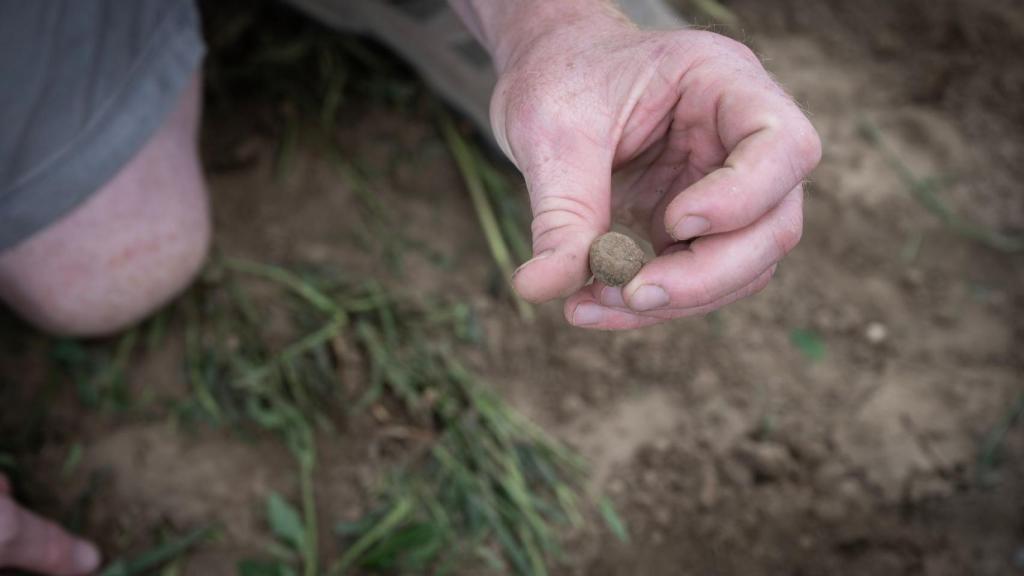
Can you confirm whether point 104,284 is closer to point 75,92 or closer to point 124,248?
point 124,248

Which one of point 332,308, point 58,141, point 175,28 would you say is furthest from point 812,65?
point 58,141

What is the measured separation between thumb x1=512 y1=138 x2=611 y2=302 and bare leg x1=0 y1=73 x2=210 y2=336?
749 mm

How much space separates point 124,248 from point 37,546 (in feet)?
1.51

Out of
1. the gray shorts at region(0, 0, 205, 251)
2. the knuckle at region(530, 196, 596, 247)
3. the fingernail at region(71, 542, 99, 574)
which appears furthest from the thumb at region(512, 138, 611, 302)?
the fingernail at region(71, 542, 99, 574)

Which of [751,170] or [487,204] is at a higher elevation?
[751,170]

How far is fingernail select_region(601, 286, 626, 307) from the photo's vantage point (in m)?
0.97

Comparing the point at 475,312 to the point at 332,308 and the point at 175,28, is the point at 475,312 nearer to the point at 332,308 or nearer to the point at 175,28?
the point at 332,308

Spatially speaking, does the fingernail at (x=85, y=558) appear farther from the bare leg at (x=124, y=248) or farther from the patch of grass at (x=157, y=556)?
the bare leg at (x=124, y=248)

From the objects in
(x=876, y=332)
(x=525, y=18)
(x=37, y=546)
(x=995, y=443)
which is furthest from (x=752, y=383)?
(x=37, y=546)

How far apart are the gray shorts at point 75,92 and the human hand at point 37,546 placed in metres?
0.38

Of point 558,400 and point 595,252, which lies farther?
point 558,400

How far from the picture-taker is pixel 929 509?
1558mm

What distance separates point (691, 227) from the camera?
888mm

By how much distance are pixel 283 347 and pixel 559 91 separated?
76 centimetres
